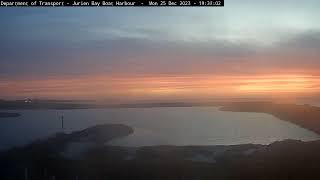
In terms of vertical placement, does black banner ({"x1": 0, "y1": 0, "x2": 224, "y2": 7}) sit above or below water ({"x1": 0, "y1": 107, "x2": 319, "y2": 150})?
above

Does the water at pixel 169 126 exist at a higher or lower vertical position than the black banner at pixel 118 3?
lower

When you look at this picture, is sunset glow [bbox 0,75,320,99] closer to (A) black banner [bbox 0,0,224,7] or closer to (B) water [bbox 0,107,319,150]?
(B) water [bbox 0,107,319,150]

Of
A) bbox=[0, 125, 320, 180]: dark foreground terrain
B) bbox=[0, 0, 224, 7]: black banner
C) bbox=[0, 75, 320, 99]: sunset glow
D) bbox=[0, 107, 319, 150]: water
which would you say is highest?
bbox=[0, 0, 224, 7]: black banner

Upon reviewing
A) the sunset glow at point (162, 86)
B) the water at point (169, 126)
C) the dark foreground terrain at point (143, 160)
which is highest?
the sunset glow at point (162, 86)

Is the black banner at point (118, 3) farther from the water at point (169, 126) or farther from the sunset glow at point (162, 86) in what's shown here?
the water at point (169, 126)

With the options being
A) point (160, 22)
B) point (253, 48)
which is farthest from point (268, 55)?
point (160, 22)

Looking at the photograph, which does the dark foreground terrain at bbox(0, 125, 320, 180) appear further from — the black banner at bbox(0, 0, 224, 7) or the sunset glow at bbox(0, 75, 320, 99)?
the black banner at bbox(0, 0, 224, 7)

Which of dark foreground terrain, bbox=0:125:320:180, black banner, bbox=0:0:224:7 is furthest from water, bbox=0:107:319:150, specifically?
black banner, bbox=0:0:224:7

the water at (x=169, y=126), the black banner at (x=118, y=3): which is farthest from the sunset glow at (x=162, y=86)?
the black banner at (x=118, y=3)
